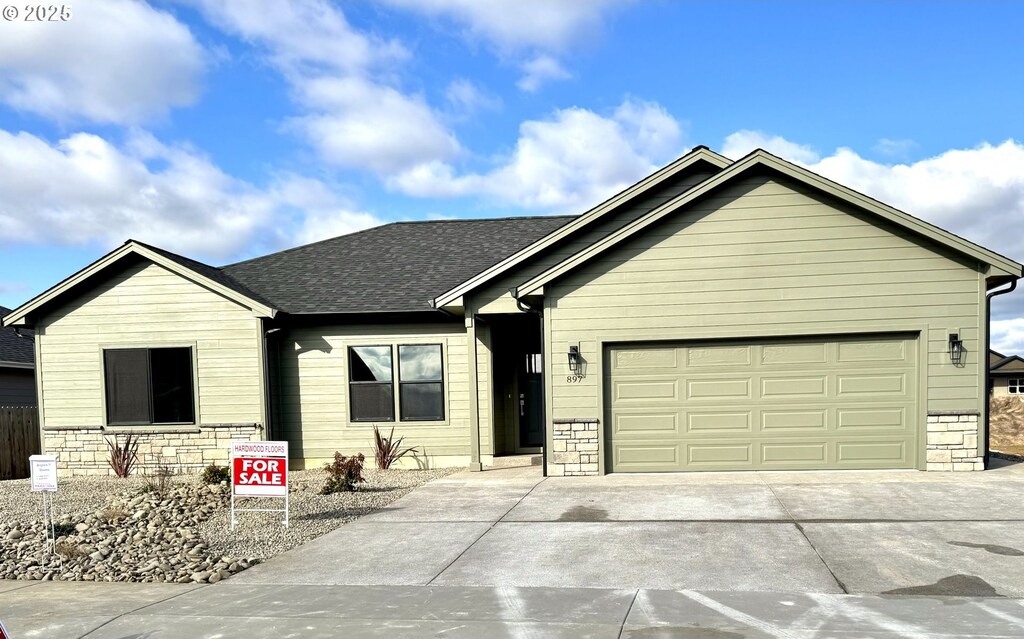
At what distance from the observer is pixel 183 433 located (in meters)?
14.3

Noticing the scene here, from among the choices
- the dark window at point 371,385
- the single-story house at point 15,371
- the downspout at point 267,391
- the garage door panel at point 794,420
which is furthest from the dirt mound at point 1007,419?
the single-story house at point 15,371

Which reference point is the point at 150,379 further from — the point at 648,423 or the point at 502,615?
the point at 502,615

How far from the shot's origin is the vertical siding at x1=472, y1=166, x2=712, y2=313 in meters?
13.3

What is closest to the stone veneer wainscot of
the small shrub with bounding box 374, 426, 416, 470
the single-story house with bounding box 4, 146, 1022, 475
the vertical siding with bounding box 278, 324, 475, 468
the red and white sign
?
the single-story house with bounding box 4, 146, 1022, 475

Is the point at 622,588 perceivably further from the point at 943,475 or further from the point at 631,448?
the point at 943,475

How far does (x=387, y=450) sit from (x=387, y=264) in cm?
422

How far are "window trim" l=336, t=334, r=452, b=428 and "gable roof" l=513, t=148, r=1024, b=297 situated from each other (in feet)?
9.13

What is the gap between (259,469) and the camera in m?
8.94

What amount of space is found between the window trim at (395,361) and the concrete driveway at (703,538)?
3.22 metres

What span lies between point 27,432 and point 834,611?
15.8m

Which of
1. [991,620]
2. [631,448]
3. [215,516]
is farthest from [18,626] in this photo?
[631,448]

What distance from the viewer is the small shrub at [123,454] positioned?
1412 cm

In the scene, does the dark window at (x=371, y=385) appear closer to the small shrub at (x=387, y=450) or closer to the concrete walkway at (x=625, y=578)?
the small shrub at (x=387, y=450)

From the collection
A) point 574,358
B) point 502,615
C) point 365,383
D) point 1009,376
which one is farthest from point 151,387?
point 1009,376
